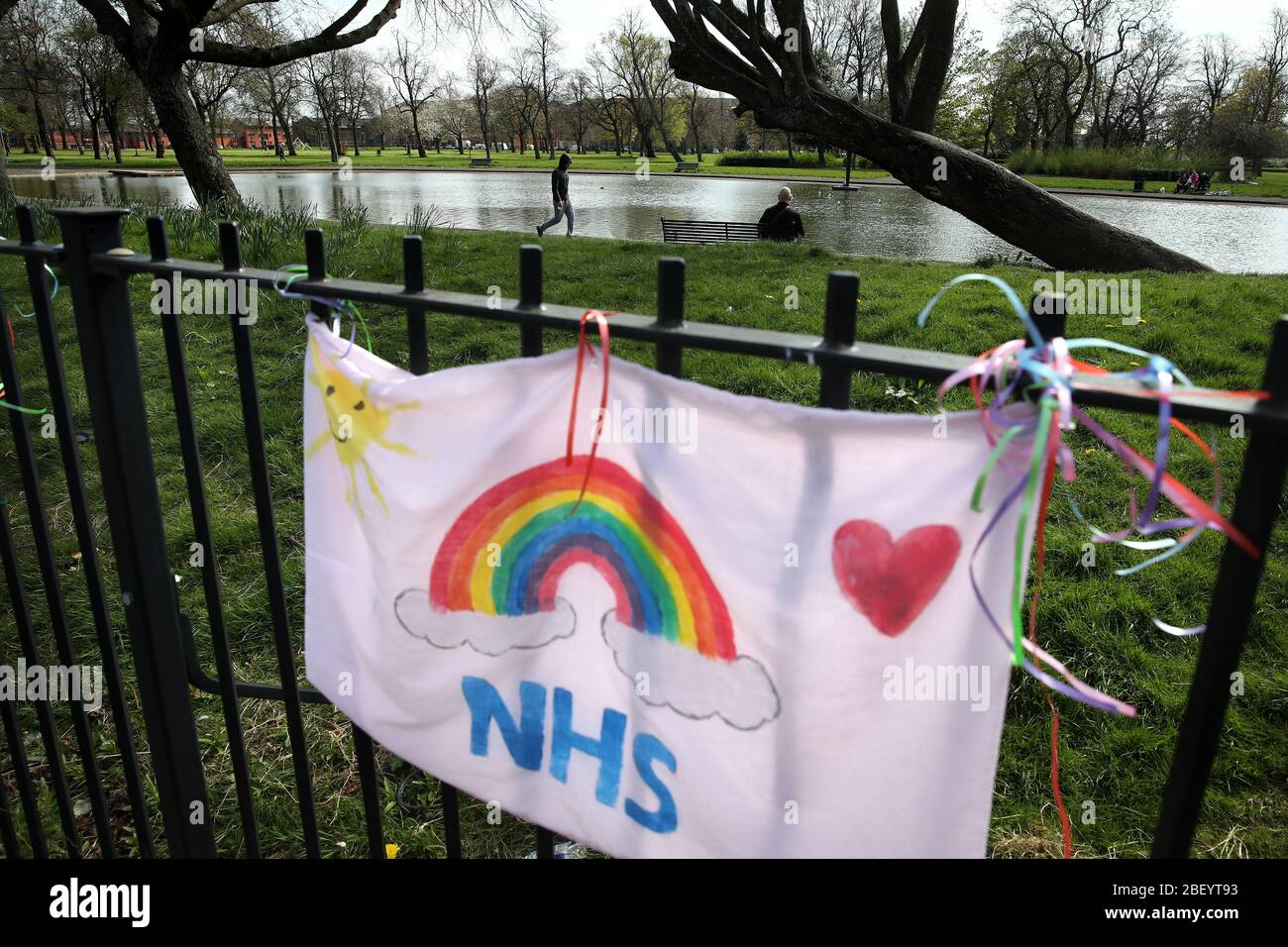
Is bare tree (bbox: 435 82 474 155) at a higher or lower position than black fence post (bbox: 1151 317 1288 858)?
higher

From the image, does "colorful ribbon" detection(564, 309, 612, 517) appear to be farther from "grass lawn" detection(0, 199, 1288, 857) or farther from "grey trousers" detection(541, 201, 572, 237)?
"grey trousers" detection(541, 201, 572, 237)

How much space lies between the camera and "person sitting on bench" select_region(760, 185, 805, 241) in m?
11.6

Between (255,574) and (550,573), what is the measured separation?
111 inches

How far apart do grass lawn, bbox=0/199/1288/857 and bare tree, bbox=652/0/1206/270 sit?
2.71 meters

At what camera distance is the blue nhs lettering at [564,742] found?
1411 millimetres

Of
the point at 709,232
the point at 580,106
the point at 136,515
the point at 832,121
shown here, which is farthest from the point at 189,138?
the point at 580,106

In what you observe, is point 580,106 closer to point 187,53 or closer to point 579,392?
point 187,53
